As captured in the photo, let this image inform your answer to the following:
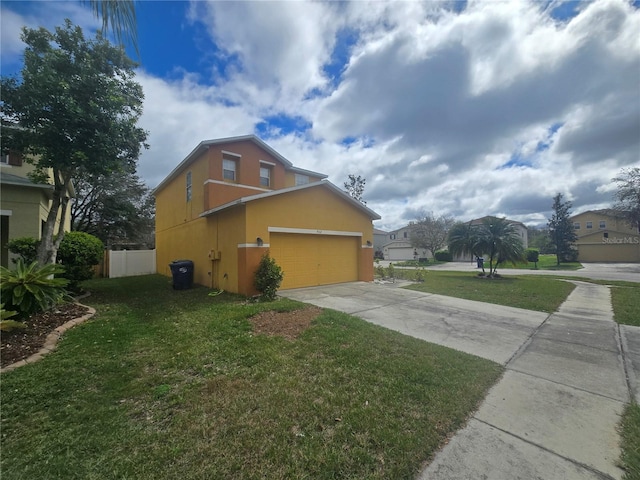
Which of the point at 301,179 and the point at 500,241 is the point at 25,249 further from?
the point at 500,241

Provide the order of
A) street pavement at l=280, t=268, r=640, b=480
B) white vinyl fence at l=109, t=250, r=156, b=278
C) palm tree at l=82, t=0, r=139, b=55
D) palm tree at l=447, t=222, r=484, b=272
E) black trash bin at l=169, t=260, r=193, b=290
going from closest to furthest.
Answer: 1. palm tree at l=82, t=0, r=139, b=55
2. street pavement at l=280, t=268, r=640, b=480
3. black trash bin at l=169, t=260, r=193, b=290
4. palm tree at l=447, t=222, r=484, b=272
5. white vinyl fence at l=109, t=250, r=156, b=278

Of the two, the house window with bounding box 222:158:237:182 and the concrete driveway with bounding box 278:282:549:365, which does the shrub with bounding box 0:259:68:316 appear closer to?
the concrete driveway with bounding box 278:282:549:365

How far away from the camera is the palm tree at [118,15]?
1973 millimetres

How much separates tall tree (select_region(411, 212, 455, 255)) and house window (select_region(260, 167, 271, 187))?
3256 centimetres

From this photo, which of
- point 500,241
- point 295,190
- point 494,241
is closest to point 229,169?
point 295,190

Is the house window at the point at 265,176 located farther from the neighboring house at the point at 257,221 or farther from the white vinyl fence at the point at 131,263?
the white vinyl fence at the point at 131,263

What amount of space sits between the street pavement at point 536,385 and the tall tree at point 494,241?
7.50m

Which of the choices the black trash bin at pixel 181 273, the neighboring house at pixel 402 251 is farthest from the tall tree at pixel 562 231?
the black trash bin at pixel 181 273

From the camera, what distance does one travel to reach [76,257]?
897 cm

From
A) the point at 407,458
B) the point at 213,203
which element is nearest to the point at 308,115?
the point at 213,203

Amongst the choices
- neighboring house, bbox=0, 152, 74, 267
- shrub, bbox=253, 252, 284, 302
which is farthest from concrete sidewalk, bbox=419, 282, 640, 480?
neighboring house, bbox=0, 152, 74, 267

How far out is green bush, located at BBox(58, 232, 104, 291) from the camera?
8.86 meters

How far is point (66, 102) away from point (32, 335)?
560 cm

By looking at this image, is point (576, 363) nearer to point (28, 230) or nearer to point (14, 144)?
point (14, 144)
